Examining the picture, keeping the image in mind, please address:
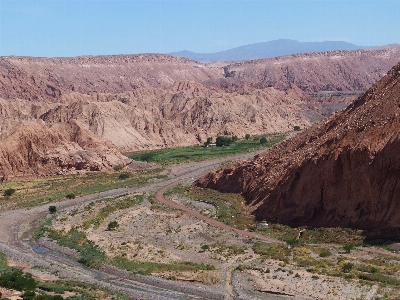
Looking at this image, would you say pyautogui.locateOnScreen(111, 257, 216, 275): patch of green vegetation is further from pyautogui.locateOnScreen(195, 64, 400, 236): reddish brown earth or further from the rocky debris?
the rocky debris

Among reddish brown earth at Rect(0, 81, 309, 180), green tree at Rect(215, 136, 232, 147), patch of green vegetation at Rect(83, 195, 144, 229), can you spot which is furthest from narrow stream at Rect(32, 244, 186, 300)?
green tree at Rect(215, 136, 232, 147)

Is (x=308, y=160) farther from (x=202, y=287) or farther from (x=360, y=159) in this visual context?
(x=202, y=287)

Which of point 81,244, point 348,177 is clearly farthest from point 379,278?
point 81,244

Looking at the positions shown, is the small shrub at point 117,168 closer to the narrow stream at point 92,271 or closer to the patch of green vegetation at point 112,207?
the patch of green vegetation at point 112,207

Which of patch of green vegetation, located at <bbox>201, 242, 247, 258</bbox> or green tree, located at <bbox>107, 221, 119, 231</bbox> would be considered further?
green tree, located at <bbox>107, 221, 119, 231</bbox>

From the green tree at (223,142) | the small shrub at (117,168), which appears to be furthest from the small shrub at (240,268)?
the green tree at (223,142)

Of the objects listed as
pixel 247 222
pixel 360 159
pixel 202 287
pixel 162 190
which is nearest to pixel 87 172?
pixel 162 190
